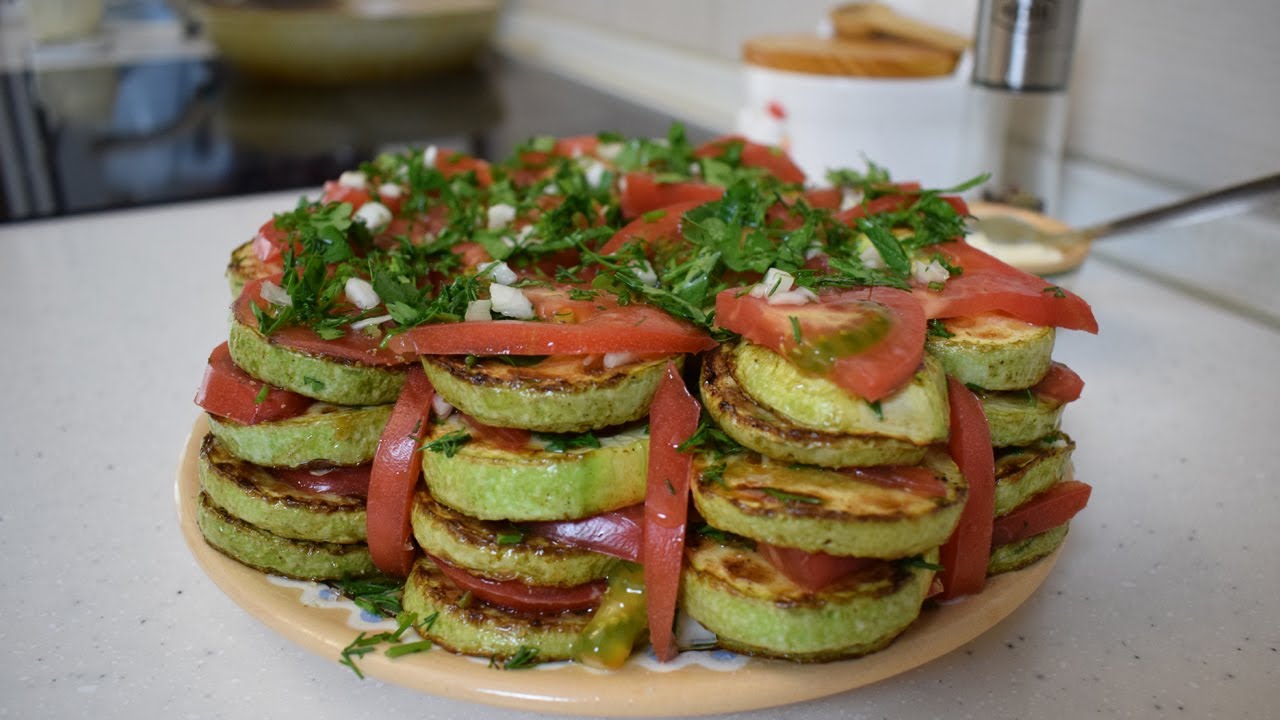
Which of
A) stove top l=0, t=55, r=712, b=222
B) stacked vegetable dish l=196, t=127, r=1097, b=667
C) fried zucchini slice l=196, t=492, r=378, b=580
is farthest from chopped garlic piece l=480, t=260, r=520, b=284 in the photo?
stove top l=0, t=55, r=712, b=222

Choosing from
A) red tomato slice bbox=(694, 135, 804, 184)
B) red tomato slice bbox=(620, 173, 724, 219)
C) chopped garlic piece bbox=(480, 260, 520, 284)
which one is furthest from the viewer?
red tomato slice bbox=(694, 135, 804, 184)

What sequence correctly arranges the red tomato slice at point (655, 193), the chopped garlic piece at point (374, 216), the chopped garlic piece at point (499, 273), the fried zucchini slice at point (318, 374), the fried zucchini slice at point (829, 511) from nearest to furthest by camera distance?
the fried zucchini slice at point (829, 511) → the fried zucchini slice at point (318, 374) → the chopped garlic piece at point (499, 273) → the chopped garlic piece at point (374, 216) → the red tomato slice at point (655, 193)

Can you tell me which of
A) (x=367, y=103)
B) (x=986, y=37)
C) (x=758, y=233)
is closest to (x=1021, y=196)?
(x=986, y=37)

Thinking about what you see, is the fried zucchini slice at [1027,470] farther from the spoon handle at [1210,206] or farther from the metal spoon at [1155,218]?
the spoon handle at [1210,206]

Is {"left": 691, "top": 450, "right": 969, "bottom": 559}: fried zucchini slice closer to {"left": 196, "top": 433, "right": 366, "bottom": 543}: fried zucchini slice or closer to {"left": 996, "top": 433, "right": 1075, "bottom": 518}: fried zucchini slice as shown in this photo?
{"left": 996, "top": 433, "right": 1075, "bottom": 518}: fried zucchini slice

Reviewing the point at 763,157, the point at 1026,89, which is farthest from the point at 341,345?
the point at 1026,89

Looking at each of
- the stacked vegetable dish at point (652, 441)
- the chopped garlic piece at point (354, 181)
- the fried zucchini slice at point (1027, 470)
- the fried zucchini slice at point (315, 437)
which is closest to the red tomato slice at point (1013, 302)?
the stacked vegetable dish at point (652, 441)
